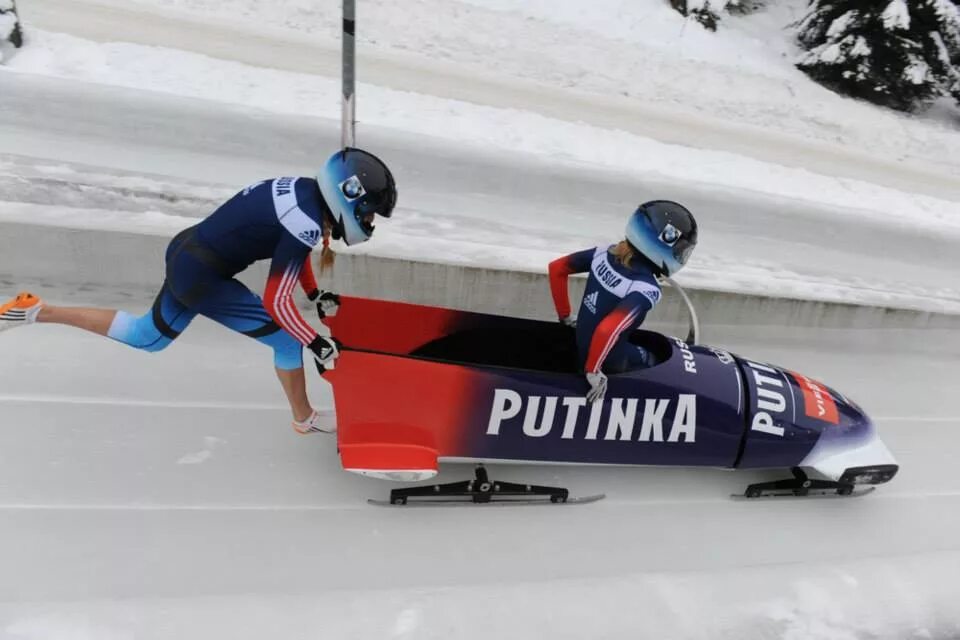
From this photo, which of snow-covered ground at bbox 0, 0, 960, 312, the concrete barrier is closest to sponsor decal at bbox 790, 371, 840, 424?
the concrete barrier

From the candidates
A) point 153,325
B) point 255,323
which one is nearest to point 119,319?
point 153,325

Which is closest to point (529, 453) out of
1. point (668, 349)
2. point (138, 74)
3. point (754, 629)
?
point (668, 349)

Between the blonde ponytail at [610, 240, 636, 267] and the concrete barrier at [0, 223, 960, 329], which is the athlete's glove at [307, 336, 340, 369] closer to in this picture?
the blonde ponytail at [610, 240, 636, 267]

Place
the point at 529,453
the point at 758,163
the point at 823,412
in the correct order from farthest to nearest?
the point at 758,163, the point at 823,412, the point at 529,453

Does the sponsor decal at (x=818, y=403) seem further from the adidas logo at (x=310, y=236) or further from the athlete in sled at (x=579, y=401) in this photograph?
the adidas logo at (x=310, y=236)

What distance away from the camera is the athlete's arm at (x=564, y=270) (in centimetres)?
255

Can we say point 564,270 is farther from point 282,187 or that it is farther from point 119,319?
point 119,319

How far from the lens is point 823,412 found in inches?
104

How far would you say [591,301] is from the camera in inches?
92.8

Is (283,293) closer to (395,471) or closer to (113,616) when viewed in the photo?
(395,471)

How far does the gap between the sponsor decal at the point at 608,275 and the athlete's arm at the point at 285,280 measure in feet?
3.10

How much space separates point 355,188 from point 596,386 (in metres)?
0.99

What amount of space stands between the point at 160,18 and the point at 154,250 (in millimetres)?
3688

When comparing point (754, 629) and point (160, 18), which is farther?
point (160, 18)
